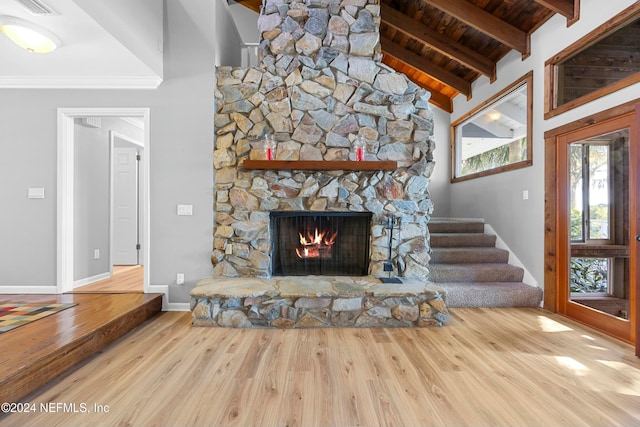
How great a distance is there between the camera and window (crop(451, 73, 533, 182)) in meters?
3.73

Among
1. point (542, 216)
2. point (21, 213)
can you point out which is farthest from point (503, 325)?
point (21, 213)

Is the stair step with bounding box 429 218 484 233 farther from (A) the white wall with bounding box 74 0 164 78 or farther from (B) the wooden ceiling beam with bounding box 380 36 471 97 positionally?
(A) the white wall with bounding box 74 0 164 78

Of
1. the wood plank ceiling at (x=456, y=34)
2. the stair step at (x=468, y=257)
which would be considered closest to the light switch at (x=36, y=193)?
the wood plank ceiling at (x=456, y=34)

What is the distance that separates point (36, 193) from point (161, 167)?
135 centimetres

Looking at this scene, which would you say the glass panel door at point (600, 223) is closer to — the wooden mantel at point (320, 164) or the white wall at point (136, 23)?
the wooden mantel at point (320, 164)

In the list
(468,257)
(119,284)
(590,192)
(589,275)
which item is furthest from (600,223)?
(119,284)

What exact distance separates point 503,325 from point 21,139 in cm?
527

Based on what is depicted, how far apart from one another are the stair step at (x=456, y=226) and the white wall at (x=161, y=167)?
3.16 m

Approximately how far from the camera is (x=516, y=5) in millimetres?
3311

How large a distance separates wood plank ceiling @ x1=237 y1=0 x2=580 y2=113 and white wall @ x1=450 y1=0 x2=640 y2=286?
12 cm

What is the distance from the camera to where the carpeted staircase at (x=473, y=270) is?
A: 10.8 ft

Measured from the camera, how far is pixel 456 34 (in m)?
4.02

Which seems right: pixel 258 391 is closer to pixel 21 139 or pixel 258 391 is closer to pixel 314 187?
pixel 314 187

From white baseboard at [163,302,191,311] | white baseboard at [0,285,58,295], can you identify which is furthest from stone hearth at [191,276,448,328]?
white baseboard at [0,285,58,295]
